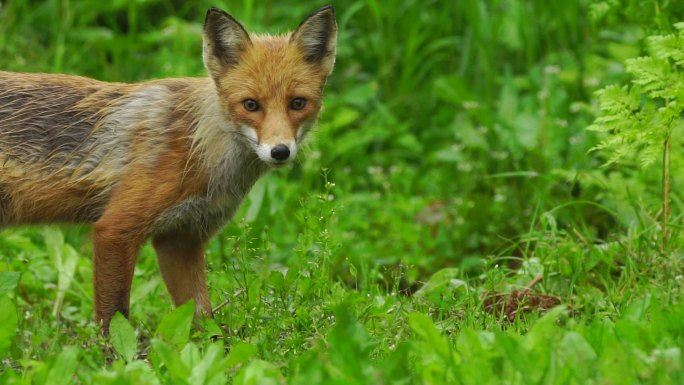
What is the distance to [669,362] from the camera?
11.8ft

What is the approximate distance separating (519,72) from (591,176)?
3.11 meters

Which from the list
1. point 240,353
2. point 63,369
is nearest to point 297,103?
point 240,353

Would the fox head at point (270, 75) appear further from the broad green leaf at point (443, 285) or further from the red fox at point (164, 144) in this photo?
the broad green leaf at point (443, 285)

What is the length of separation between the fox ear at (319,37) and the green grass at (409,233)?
2.51 feet

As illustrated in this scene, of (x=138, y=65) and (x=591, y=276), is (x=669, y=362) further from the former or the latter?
(x=138, y=65)

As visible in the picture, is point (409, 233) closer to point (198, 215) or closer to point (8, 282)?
point (198, 215)

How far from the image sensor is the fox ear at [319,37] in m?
5.58

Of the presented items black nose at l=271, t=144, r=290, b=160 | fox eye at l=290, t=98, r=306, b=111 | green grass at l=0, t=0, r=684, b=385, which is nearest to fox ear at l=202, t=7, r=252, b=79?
fox eye at l=290, t=98, r=306, b=111

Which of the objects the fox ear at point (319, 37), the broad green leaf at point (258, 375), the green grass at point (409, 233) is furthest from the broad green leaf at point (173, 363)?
the fox ear at point (319, 37)

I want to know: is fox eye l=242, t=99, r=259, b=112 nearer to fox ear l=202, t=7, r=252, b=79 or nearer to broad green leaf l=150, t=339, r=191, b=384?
fox ear l=202, t=7, r=252, b=79

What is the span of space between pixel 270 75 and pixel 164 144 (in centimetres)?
67

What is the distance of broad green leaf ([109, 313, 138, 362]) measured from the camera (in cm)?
445

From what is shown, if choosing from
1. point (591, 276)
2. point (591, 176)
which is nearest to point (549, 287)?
point (591, 276)

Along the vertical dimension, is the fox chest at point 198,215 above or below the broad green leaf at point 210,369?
below
